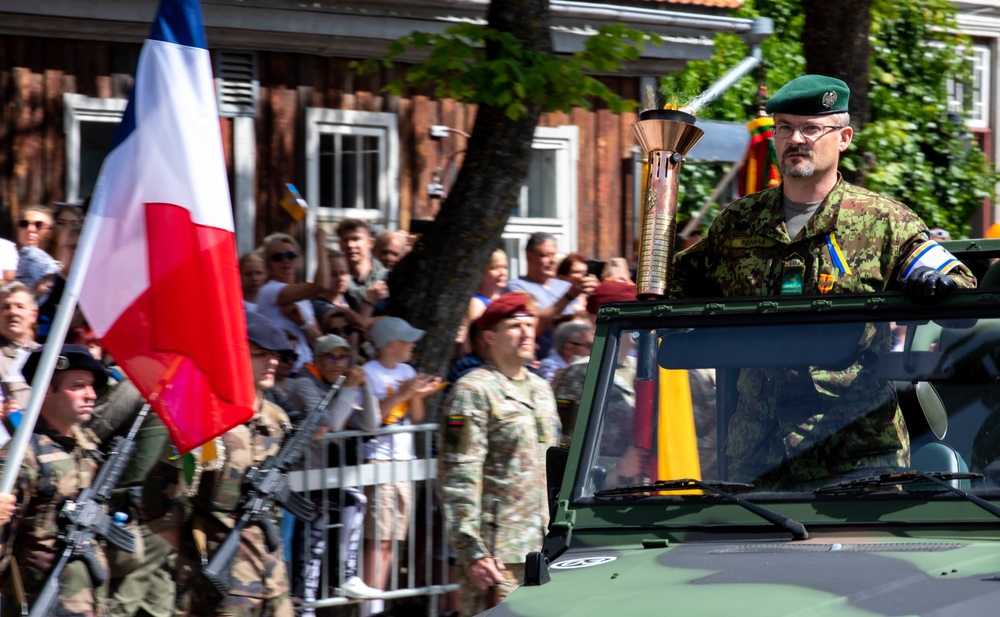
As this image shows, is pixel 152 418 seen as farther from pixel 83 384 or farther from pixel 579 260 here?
pixel 579 260

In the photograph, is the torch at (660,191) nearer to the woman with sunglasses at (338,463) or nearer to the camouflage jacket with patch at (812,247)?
the camouflage jacket with patch at (812,247)

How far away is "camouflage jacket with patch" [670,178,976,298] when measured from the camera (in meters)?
4.76

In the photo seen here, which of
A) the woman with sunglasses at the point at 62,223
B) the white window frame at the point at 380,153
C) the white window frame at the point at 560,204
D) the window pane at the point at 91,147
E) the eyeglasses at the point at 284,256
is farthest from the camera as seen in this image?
the white window frame at the point at 560,204

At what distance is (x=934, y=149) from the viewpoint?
19.0 metres

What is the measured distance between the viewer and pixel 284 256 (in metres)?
8.90

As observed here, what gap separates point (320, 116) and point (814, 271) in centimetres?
848

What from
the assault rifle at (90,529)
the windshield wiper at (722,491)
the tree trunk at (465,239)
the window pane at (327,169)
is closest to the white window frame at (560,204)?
the window pane at (327,169)

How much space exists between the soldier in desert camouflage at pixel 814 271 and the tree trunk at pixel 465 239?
12.2 feet

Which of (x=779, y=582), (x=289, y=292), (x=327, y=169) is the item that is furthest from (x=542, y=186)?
(x=779, y=582)

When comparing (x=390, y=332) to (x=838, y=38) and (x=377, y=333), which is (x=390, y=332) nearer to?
(x=377, y=333)

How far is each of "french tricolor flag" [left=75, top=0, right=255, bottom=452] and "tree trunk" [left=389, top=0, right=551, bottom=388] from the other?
3.09 m

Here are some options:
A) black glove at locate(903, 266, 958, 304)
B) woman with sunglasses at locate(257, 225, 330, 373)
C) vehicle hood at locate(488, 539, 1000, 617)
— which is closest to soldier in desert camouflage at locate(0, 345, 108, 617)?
woman with sunglasses at locate(257, 225, 330, 373)

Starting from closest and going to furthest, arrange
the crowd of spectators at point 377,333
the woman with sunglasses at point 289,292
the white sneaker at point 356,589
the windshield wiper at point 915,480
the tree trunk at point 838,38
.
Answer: the windshield wiper at point 915,480, the white sneaker at point 356,589, the crowd of spectators at point 377,333, the woman with sunglasses at point 289,292, the tree trunk at point 838,38

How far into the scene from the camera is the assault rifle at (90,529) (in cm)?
599
